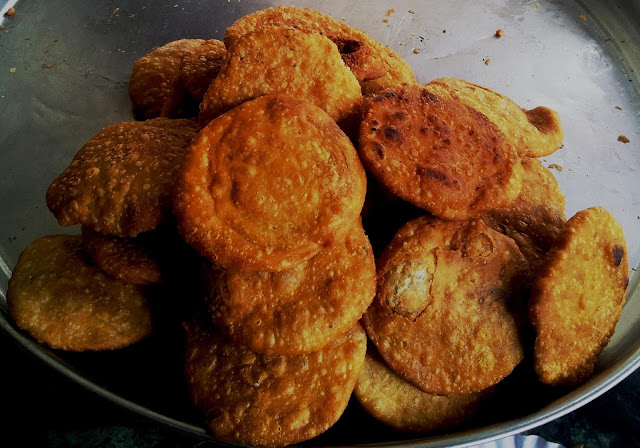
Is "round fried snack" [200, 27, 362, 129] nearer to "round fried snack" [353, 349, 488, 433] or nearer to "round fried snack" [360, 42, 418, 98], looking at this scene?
"round fried snack" [360, 42, 418, 98]

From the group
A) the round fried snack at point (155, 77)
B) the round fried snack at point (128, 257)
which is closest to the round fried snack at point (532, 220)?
the round fried snack at point (128, 257)

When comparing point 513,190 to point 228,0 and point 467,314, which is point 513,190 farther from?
point 228,0

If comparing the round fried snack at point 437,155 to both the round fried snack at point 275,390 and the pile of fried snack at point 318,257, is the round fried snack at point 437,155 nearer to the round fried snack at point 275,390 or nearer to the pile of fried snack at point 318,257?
the pile of fried snack at point 318,257

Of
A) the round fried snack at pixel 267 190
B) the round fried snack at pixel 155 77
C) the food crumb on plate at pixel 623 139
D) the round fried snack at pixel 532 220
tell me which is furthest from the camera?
the food crumb on plate at pixel 623 139

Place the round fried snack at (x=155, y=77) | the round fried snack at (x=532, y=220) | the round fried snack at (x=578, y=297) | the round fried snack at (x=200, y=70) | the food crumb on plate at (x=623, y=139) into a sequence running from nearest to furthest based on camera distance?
the round fried snack at (x=578, y=297)
the round fried snack at (x=532, y=220)
the round fried snack at (x=200, y=70)
the round fried snack at (x=155, y=77)
the food crumb on plate at (x=623, y=139)

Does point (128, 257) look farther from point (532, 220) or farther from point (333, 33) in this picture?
Answer: point (532, 220)

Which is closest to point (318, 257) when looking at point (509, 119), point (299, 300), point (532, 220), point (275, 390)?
point (299, 300)

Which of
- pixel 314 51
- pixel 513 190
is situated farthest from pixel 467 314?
pixel 314 51

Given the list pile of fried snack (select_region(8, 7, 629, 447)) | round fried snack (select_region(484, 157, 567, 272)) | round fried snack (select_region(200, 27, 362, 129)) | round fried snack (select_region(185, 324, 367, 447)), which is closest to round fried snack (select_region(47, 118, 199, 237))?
pile of fried snack (select_region(8, 7, 629, 447))
